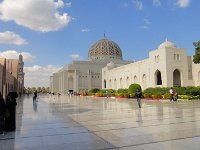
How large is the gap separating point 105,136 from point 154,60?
105 feet

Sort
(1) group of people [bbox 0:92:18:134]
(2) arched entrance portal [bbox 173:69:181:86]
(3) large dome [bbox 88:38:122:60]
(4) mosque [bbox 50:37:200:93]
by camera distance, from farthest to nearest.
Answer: (3) large dome [bbox 88:38:122:60], (2) arched entrance portal [bbox 173:69:181:86], (4) mosque [bbox 50:37:200:93], (1) group of people [bbox 0:92:18:134]

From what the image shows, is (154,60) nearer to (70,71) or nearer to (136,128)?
(136,128)

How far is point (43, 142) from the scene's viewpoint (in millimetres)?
5484

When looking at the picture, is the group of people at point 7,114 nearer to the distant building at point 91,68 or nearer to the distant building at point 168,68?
the distant building at point 168,68

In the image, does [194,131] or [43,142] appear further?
[194,131]

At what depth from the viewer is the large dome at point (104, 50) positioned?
261 feet

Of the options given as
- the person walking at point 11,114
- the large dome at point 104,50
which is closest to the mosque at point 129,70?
the large dome at point 104,50

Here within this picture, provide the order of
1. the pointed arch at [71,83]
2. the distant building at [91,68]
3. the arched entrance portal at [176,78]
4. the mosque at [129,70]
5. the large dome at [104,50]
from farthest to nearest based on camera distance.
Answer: the large dome at [104,50] < the pointed arch at [71,83] < the distant building at [91,68] < the arched entrance portal at [176,78] < the mosque at [129,70]

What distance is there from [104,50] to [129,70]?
110 ft

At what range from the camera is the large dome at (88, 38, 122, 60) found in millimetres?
79625

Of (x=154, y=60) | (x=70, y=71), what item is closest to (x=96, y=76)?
(x=70, y=71)

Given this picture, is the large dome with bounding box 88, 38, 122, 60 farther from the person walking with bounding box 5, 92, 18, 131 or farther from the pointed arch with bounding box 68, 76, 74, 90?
the person walking with bounding box 5, 92, 18, 131

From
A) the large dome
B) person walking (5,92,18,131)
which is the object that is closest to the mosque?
the large dome

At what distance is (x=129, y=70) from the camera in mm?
47375
